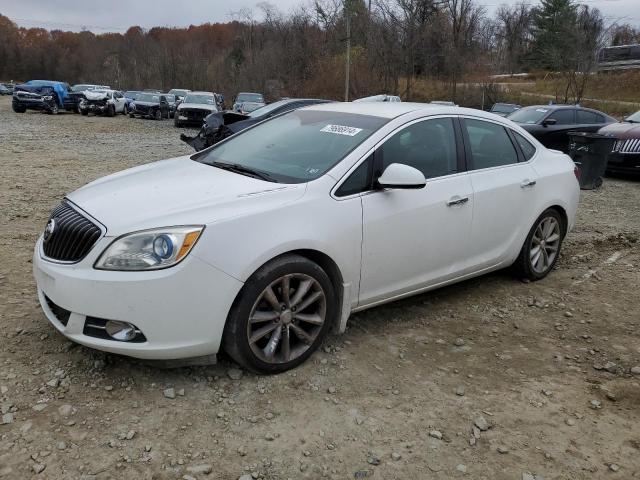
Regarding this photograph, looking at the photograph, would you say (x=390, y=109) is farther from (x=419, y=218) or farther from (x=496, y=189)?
(x=496, y=189)

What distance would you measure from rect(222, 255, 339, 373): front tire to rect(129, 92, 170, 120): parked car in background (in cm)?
2900

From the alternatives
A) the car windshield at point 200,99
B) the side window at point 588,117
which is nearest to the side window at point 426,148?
the side window at point 588,117

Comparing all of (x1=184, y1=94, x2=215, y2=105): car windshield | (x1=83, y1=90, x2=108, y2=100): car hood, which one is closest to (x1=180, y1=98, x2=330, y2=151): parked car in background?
(x1=184, y1=94, x2=215, y2=105): car windshield

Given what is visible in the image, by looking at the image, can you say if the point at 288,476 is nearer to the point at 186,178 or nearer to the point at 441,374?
the point at 441,374

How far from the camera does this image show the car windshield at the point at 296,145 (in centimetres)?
361

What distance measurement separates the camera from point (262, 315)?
3.14 metres

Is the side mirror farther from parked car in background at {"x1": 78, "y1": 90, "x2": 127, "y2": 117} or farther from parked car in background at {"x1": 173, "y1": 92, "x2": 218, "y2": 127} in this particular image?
parked car in background at {"x1": 78, "y1": 90, "x2": 127, "y2": 117}

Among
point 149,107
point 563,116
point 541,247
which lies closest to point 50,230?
point 541,247

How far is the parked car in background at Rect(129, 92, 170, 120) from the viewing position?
98.4 feet

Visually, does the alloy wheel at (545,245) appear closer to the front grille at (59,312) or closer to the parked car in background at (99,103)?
the front grille at (59,312)

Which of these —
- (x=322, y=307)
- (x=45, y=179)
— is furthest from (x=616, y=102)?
(x=322, y=307)

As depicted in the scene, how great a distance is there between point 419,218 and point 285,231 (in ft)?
3.58

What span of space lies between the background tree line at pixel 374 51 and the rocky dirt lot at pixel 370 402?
1255 inches

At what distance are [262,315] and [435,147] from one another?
186 cm
